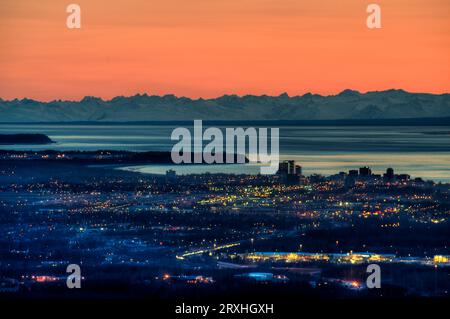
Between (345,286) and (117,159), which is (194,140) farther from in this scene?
(345,286)

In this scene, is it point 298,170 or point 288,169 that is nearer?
point 298,170

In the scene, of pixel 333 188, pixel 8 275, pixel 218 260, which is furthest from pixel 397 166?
pixel 8 275

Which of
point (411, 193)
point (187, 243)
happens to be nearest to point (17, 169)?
point (411, 193)

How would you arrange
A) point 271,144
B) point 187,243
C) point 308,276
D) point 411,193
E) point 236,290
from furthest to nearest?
1. point 271,144
2. point 411,193
3. point 187,243
4. point 308,276
5. point 236,290

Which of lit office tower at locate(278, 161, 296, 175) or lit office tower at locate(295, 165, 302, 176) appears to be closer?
lit office tower at locate(295, 165, 302, 176)

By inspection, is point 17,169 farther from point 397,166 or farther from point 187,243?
point 187,243

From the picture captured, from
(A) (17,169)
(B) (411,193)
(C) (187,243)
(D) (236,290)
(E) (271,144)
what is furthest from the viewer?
(E) (271,144)

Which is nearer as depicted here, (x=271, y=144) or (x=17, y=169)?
(x=17, y=169)

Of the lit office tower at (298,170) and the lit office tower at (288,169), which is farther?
the lit office tower at (288,169)

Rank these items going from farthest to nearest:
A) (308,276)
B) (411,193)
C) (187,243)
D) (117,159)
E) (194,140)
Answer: (194,140), (117,159), (411,193), (187,243), (308,276)
